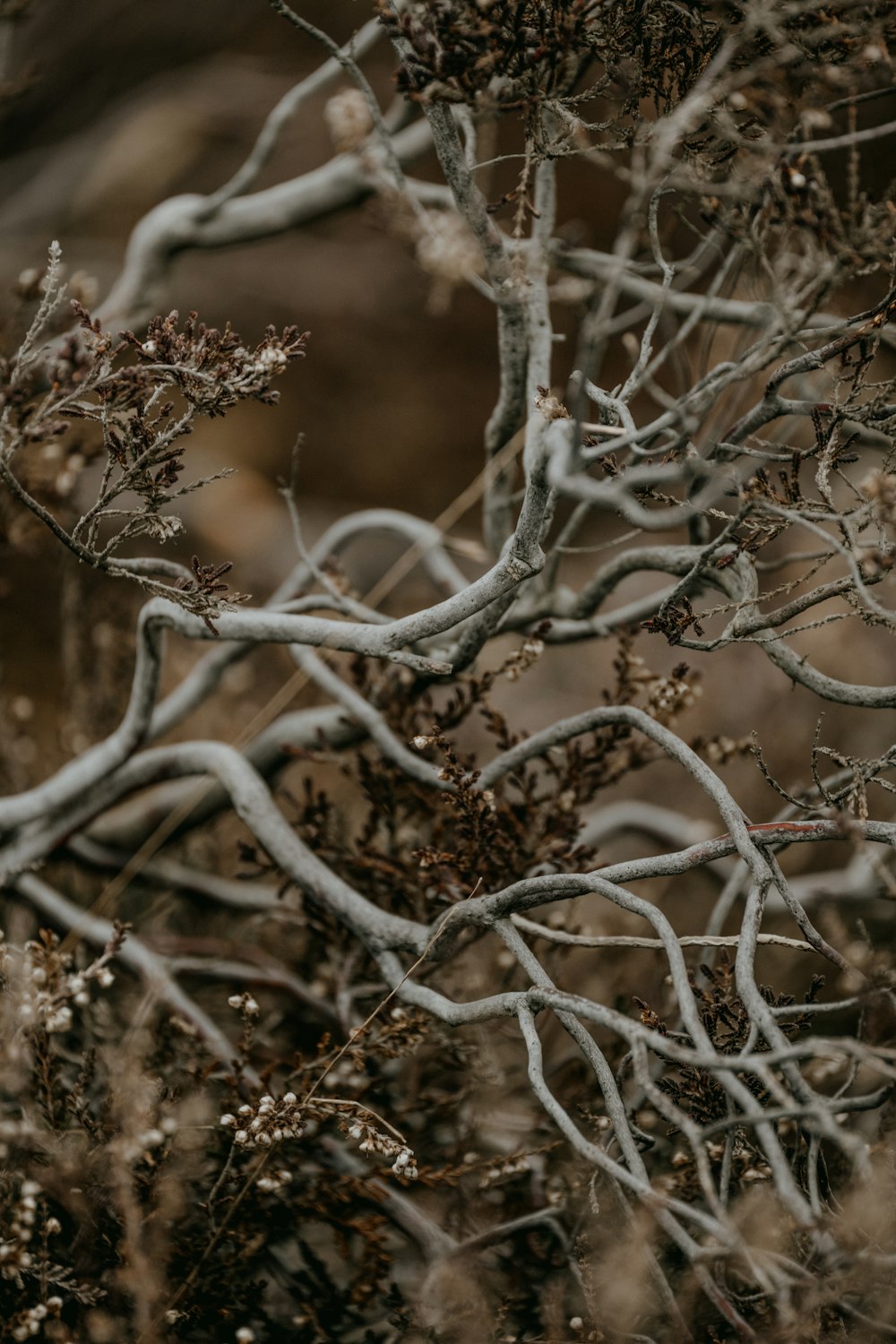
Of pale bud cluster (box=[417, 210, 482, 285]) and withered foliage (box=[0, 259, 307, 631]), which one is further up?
pale bud cluster (box=[417, 210, 482, 285])

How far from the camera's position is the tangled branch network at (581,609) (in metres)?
1.37

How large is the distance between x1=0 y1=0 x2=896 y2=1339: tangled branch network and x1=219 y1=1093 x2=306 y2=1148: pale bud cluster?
26cm

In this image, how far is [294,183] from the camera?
318 centimetres

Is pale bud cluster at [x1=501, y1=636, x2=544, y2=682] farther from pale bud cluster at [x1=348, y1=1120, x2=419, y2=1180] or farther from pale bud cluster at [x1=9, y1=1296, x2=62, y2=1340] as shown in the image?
pale bud cluster at [x1=9, y1=1296, x2=62, y2=1340]

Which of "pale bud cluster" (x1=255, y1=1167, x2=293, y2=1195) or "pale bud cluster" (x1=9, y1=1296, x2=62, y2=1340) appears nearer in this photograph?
"pale bud cluster" (x1=9, y1=1296, x2=62, y2=1340)

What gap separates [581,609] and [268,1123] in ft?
4.72

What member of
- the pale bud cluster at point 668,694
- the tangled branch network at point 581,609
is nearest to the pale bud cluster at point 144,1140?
the tangled branch network at point 581,609

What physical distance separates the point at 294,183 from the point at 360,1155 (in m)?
3.31

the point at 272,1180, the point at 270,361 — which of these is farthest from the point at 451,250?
the point at 272,1180

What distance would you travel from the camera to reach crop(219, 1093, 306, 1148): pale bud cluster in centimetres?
A: 185

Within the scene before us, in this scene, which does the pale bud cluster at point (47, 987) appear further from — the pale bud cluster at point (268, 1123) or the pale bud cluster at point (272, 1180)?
the pale bud cluster at point (272, 1180)

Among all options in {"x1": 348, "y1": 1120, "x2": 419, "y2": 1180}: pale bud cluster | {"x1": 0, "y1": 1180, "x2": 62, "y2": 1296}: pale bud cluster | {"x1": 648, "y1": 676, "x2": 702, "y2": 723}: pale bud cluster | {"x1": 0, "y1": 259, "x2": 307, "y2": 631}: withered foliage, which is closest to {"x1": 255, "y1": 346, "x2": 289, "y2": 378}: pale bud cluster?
{"x1": 0, "y1": 259, "x2": 307, "y2": 631}: withered foliage

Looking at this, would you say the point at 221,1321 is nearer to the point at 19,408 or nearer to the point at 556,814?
the point at 556,814

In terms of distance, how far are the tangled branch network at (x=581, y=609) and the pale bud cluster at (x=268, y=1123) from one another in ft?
0.85
